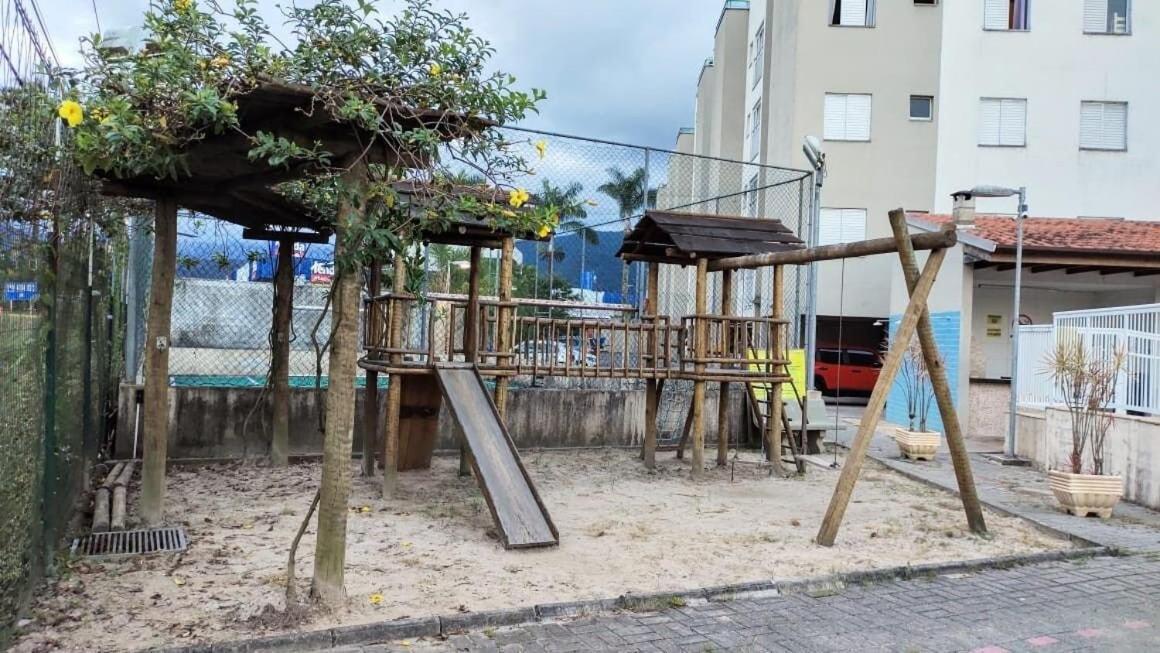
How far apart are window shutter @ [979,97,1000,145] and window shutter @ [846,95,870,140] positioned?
3.04m

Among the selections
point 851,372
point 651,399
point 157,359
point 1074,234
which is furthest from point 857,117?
point 157,359

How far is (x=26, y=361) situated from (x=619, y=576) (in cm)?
367

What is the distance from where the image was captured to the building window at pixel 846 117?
954 inches

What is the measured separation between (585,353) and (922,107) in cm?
1856

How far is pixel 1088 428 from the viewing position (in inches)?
336

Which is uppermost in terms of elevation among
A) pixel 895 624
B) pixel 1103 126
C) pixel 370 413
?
pixel 1103 126

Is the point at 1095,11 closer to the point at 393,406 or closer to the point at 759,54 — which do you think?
the point at 759,54

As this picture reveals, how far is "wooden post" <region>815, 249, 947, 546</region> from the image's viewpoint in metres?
6.77

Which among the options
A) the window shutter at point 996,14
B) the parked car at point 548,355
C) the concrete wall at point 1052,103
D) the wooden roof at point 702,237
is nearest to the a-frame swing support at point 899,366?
the wooden roof at point 702,237

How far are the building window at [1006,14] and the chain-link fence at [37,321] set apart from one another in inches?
860

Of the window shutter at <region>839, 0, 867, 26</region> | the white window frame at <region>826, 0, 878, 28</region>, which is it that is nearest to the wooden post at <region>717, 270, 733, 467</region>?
the white window frame at <region>826, 0, 878, 28</region>

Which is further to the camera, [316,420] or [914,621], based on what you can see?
[316,420]

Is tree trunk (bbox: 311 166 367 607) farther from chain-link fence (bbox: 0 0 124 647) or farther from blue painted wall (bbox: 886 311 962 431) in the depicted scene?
blue painted wall (bbox: 886 311 962 431)

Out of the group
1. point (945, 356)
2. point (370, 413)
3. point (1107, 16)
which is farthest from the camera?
point (1107, 16)
